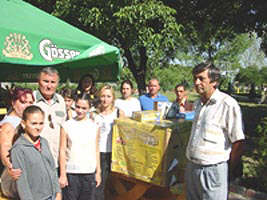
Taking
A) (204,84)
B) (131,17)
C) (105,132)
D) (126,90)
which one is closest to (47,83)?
(105,132)

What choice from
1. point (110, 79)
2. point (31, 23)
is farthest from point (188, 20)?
point (31, 23)

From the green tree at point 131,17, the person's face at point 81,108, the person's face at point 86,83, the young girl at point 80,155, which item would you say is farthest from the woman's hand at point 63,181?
the green tree at point 131,17

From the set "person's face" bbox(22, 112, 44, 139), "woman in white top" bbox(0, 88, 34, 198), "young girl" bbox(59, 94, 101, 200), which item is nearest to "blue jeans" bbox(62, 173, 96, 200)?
"young girl" bbox(59, 94, 101, 200)

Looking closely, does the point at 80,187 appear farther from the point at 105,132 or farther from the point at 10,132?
the point at 10,132

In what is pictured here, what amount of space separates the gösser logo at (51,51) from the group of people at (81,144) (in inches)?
8.4

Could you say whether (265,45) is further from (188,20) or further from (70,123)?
(70,123)

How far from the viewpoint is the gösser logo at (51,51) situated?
8.69ft

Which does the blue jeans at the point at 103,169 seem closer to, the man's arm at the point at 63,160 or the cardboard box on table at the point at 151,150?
the cardboard box on table at the point at 151,150

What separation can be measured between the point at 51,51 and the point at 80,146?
1115mm

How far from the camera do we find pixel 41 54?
8.62 ft

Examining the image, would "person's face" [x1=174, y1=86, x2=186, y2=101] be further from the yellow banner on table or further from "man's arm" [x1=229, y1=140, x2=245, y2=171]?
"man's arm" [x1=229, y1=140, x2=245, y2=171]

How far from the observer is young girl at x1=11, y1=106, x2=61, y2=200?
79.4 inches

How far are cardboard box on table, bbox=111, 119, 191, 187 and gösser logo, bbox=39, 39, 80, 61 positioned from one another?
1019 mm

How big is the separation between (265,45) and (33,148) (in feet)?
31.4
